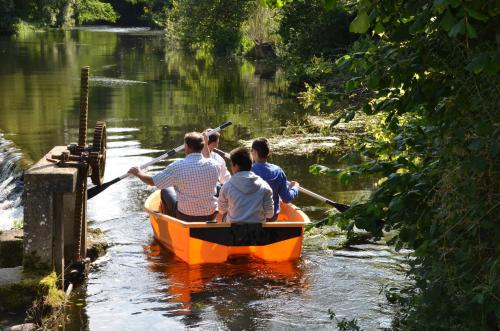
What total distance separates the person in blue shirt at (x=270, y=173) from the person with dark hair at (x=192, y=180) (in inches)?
18.8

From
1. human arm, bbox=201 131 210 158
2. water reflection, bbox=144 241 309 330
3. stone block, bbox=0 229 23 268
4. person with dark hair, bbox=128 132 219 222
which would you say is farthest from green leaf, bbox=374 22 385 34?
human arm, bbox=201 131 210 158

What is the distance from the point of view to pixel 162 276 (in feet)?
27.6

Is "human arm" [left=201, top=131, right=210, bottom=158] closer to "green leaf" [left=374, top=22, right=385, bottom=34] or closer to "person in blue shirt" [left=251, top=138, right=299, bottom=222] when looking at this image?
"person in blue shirt" [left=251, top=138, right=299, bottom=222]

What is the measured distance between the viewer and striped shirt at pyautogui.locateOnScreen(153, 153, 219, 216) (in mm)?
A: 8539

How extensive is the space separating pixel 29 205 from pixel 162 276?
1988 mm

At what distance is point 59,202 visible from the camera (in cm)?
703

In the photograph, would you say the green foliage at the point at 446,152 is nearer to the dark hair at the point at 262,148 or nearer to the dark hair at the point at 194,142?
the dark hair at the point at 194,142

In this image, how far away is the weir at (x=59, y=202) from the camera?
22.6 ft

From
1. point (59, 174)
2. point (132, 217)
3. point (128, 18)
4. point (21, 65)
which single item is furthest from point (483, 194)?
point (128, 18)

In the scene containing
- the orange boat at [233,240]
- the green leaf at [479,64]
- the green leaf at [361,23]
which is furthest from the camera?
the orange boat at [233,240]

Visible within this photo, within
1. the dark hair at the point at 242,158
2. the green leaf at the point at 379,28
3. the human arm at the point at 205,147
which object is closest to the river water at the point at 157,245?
the dark hair at the point at 242,158

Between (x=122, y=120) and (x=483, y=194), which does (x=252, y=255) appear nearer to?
(x=483, y=194)

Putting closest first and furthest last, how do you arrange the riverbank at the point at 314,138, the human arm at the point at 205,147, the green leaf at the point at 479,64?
the green leaf at the point at 479,64 → the human arm at the point at 205,147 → the riverbank at the point at 314,138

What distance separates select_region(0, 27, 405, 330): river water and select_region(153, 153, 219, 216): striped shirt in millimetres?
667
